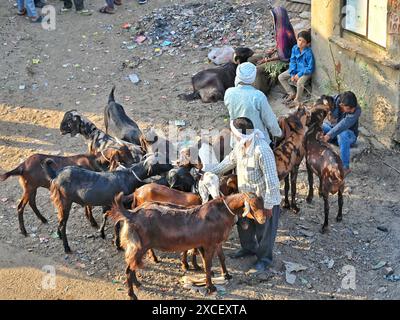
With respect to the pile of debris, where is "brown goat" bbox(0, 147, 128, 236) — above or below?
above

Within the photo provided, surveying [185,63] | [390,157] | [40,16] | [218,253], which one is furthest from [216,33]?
[218,253]

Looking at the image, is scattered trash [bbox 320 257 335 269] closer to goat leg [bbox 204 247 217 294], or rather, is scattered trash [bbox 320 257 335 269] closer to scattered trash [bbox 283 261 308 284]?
scattered trash [bbox 283 261 308 284]

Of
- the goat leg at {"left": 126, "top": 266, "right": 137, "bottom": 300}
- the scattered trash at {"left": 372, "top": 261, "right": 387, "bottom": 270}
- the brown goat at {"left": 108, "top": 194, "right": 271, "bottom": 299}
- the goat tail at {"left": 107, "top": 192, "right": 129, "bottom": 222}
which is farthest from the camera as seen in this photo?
the scattered trash at {"left": 372, "top": 261, "right": 387, "bottom": 270}

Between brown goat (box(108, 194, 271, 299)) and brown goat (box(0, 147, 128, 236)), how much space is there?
1.49 metres

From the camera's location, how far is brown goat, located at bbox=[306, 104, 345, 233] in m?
7.74

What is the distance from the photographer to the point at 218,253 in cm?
693

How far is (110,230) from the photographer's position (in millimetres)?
8070

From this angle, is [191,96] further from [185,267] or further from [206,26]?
[185,267]

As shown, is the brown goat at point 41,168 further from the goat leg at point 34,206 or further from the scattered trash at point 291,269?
the scattered trash at point 291,269

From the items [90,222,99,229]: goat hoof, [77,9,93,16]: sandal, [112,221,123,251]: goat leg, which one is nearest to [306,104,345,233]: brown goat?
[112,221,123,251]: goat leg

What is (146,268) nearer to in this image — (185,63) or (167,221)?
(167,221)

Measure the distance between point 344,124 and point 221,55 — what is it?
3877mm

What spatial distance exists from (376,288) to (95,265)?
9.80ft

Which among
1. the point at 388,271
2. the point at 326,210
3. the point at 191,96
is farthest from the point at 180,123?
the point at 388,271
